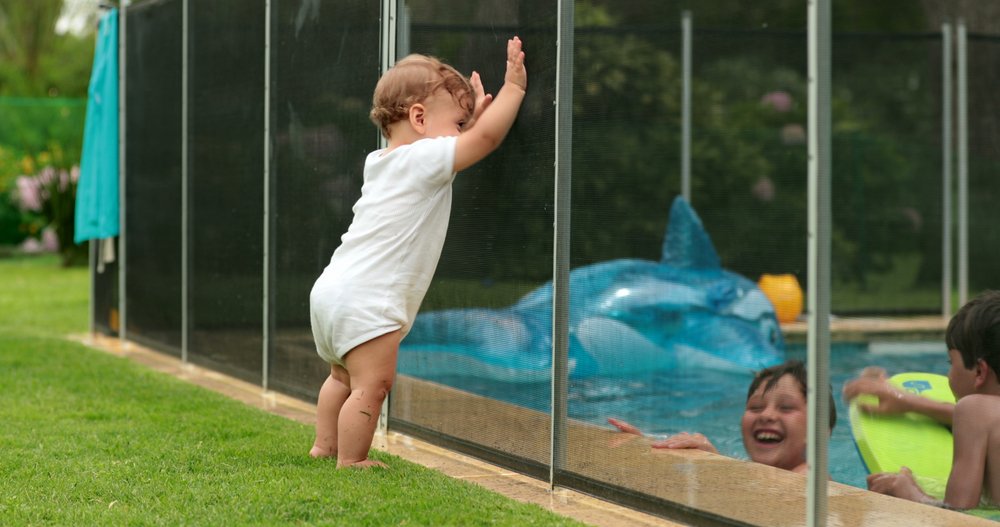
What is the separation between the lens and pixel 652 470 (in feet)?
12.0

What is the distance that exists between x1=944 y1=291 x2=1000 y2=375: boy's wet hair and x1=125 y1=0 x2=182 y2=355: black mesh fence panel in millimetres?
4518

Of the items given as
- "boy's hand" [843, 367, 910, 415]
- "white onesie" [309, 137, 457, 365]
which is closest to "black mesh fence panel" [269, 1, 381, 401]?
"white onesie" [309, 137, 457, 365]

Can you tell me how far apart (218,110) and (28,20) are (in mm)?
25517

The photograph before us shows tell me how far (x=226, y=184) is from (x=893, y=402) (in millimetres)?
3641

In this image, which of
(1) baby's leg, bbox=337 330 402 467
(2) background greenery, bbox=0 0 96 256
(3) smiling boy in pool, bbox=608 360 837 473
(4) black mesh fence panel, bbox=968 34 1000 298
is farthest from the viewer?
(2) background greenery, bbox=0 0 96 256

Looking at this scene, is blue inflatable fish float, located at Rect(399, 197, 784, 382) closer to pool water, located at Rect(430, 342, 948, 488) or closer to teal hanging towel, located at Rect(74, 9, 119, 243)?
pool water, located at Rect(430, 342, 948, 488)

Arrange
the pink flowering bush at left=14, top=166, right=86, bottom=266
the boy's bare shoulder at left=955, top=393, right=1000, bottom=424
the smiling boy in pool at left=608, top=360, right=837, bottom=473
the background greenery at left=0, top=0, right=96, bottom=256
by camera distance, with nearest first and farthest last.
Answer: the boy's bare shoulder at left=955, top=393, right=1000, bottom=424, the smiling boy in pool at left=608, top=360, right=837, bottom=473, the pink flowering bush at left=14, top=166, right=86, bottom=266, the background greenery at left=0, top=0, right=96, bottom=256

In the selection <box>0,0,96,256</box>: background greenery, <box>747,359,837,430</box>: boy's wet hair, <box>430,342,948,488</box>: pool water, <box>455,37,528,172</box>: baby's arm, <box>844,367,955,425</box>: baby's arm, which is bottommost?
<box>430,342,948,488</box>: pool water

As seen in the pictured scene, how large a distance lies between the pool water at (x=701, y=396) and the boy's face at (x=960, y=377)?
3.43 ft

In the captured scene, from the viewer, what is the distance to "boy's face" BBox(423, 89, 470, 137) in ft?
13.2

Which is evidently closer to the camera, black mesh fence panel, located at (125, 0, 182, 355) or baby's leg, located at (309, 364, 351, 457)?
baby's leg, located at (309, 364, 351, 457)

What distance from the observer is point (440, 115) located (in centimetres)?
402

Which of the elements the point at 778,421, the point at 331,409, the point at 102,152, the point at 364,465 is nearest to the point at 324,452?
the point at 331,409

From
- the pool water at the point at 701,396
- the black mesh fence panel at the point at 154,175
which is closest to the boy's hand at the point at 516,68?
the pool water at the point at 701,396
